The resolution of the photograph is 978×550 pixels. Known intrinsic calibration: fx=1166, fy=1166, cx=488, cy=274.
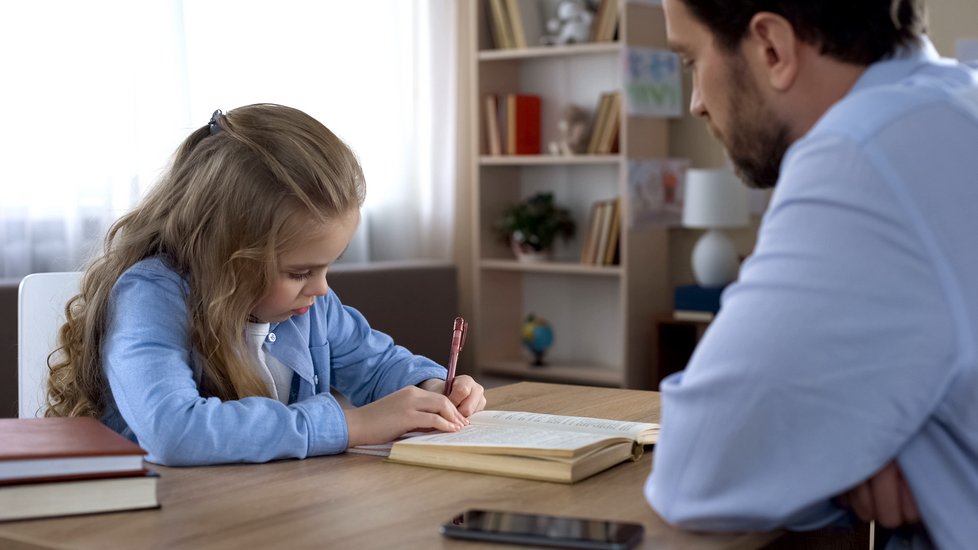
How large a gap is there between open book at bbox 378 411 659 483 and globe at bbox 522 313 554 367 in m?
3.50

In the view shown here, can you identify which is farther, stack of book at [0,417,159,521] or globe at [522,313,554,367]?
globe at [522,313,554,367]

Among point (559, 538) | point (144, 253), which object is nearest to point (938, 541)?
point (559, 538)

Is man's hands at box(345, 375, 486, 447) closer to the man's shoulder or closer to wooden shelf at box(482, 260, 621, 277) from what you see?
the man's shoulder

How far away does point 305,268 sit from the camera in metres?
1.51

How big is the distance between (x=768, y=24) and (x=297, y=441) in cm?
68

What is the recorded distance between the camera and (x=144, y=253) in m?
1.55

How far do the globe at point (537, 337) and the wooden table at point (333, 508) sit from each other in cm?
358

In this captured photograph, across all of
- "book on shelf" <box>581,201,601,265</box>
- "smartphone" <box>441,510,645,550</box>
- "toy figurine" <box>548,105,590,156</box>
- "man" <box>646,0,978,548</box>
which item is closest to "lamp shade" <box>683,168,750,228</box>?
"book on shelf" <box>581,201,601,265</box>

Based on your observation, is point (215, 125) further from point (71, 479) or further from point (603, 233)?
point (603, 233)

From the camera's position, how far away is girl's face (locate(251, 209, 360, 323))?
4.92 feet

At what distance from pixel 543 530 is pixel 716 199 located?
3421 mm

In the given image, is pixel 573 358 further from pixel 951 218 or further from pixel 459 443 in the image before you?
pixel 951 218

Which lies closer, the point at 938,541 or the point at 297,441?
the point at 938,541

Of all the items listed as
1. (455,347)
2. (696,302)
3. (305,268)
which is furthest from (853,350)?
(696,302)
